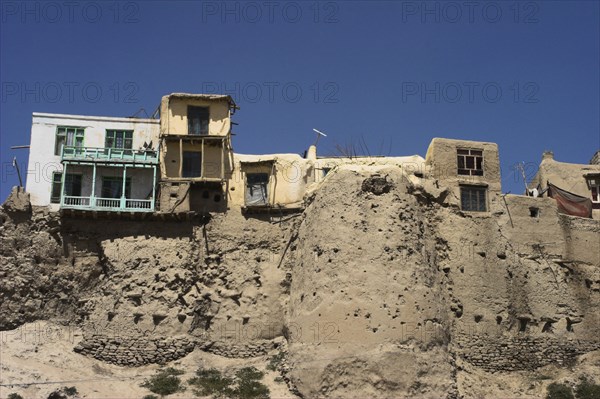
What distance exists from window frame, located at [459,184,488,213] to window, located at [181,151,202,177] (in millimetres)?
12315

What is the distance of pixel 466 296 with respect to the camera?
1560 inches

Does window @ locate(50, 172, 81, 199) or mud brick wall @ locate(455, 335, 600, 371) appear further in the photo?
window @ locate(50, 172, 81, 199)

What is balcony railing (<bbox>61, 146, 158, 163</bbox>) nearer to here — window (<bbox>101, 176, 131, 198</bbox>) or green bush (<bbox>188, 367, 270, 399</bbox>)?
window (<bbox>101, 176, 131, 198</bbox>)

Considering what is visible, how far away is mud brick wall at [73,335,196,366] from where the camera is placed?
38375 mm

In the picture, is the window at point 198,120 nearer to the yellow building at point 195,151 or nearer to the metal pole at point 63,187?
the yellow building at point 195,151

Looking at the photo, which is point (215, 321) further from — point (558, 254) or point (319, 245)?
point (558, 254)

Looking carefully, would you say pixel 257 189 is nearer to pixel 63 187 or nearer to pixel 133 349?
pixel 63 187

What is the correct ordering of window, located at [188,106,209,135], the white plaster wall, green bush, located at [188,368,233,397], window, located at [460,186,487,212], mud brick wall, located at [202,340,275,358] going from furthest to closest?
window, located at [188,106,209,135]
window, located at [460,186,487,212]
the white plaster wall
mud brick wall, located at [202,340,275,358]
green bush, located at [188,368,233,397]

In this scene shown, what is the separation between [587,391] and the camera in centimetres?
3731

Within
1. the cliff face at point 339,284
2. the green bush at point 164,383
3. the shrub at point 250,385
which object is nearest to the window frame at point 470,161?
the cliff face at point 339,284

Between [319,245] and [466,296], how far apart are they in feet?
22.7

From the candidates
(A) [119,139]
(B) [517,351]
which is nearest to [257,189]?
(A) [119,139]

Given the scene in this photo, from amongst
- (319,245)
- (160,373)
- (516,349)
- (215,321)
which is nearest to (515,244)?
(516,349)

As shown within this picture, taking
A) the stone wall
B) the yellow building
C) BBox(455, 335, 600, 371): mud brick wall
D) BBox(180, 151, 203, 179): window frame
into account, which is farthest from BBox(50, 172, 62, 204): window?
BBox(455, 335, 600, 371): mud brick wall
